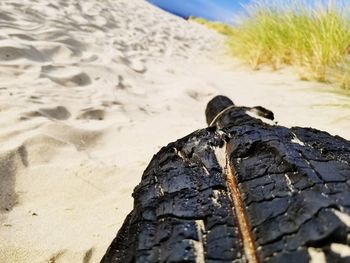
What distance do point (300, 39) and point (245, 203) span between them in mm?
3458

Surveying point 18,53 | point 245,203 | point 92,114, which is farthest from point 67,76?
point 245,203

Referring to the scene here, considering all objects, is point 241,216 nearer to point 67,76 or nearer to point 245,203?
point 245,203

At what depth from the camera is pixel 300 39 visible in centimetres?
391

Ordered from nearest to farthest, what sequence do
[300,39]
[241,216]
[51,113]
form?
[241,216]
[51,113]
[300,39]

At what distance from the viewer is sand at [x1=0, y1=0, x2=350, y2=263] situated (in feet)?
4.10

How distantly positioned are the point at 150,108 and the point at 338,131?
1153 mm

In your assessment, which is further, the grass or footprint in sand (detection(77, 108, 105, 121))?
the grass

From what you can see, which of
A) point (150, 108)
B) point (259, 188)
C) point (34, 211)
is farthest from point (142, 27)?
point (259, 188)

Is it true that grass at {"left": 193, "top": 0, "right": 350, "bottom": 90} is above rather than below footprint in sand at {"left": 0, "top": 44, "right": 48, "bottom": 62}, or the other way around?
above

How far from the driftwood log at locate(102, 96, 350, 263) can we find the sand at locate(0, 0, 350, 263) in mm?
353

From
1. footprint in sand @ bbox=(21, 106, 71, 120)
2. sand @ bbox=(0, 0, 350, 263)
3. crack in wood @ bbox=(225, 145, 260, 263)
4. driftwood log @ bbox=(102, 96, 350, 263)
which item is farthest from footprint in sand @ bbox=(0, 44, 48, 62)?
crack in wood @ bbox=(225, 145, 260, 263)

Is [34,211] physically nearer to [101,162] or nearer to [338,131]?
[101,162]

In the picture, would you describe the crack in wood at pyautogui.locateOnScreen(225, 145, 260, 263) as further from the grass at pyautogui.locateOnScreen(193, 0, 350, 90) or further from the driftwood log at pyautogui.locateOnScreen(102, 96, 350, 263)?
the grass at pyautogui.locateOnScreen(193, 0, 350, 90)

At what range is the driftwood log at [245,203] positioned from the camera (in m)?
0.68
